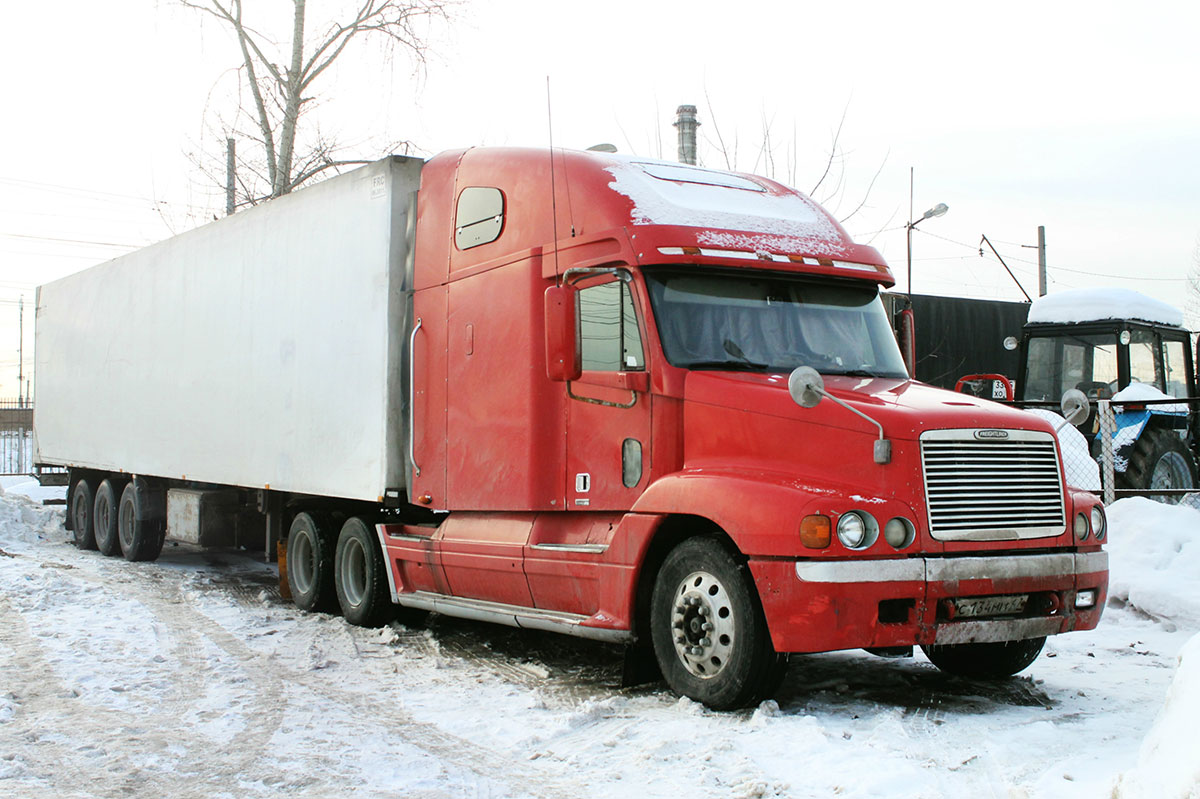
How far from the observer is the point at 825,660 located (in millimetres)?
8492

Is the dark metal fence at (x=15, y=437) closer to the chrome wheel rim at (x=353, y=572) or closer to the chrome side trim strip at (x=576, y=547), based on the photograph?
the chrome wheel rim at (x=353, y=572)

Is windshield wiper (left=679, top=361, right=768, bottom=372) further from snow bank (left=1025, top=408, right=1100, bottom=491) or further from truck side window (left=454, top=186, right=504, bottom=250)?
snow bank (left=1025, top=408, right=1100, bottom=491)

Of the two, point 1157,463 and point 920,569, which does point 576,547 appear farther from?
point 1157,463

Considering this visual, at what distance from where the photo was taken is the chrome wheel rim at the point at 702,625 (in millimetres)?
6680

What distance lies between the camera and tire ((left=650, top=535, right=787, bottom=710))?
6520 mm

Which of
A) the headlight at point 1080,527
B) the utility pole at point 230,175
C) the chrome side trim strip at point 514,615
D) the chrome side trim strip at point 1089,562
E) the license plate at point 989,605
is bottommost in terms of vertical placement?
the chrome side trim strip at point 514,615

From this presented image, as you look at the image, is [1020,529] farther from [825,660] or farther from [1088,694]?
[825,660]

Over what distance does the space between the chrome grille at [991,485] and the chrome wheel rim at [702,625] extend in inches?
47.3

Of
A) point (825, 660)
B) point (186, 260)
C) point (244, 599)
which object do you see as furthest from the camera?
point (186, 260)

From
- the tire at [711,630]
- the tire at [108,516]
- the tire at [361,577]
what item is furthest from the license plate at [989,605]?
the tire at [108,516]

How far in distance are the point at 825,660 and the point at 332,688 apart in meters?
3.33

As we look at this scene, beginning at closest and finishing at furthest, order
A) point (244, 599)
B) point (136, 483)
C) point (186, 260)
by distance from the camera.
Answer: point (244, 599)
point (186, 260)
point (136, 483)

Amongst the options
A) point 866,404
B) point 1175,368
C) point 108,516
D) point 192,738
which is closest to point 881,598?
point 866,404

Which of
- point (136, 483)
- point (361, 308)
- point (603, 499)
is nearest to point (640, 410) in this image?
point (603, 499)
